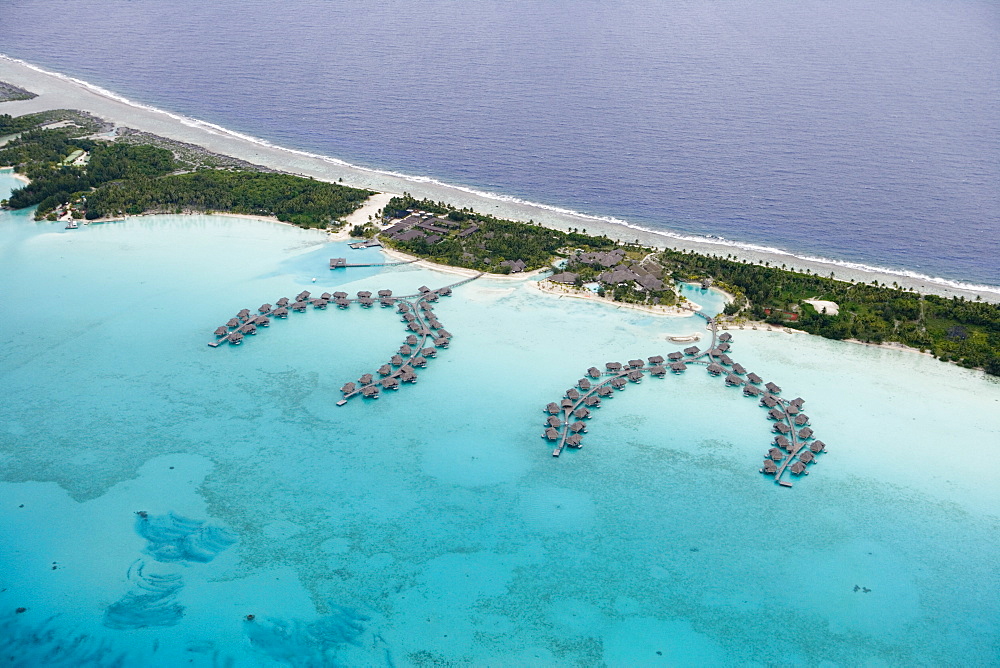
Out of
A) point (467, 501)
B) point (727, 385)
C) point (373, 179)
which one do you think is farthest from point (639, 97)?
point (467, 501)

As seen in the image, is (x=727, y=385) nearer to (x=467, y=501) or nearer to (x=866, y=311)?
(x=866, y=311)

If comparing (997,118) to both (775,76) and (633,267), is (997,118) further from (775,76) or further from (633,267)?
(633,267)

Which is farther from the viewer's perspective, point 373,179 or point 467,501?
point 373,179

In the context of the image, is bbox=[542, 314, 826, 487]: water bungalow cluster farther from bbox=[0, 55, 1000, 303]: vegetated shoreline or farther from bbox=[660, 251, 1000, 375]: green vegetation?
bbox=[0, 55, 1000, 303]: vegetated shoreline

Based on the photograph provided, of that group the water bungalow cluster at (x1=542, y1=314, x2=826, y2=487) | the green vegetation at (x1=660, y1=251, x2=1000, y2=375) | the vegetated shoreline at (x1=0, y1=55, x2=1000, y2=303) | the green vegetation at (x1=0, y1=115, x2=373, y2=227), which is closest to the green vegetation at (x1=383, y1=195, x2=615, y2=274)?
the vegetated shoreline at (x1=0, y1=55, x2=1000, y2=303)

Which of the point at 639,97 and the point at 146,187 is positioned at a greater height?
the point at 639,97

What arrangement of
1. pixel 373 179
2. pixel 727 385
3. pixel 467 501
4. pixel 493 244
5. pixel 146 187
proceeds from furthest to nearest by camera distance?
1. pixel 373 179
2. pixel 146 187
3. pixel 493 244
4. pixel 727 385
5. pixel 467 501
